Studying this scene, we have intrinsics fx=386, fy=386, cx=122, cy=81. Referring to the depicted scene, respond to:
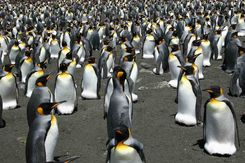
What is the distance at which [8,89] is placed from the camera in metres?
9.59

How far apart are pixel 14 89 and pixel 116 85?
426cm

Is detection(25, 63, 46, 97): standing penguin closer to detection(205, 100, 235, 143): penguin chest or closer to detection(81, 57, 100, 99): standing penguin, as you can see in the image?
detection(81, 57, 100, 99): standing penguin

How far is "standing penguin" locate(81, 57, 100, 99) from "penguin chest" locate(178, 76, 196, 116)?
2.74m

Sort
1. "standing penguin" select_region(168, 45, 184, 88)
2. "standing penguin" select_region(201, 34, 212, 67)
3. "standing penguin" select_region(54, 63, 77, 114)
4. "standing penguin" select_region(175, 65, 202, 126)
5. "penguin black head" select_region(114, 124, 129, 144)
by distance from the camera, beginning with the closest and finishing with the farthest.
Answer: "penguin black head" select_region(114, 124, 129, 144), "standing penguin" select_region(175, 65, 202, 126), "standing penguin" select_region(54, 63, 77, 114), "standing penguin" select_region(168, 45, 184, 88), "standing penguin" select_region(201, 34, 212, 67)

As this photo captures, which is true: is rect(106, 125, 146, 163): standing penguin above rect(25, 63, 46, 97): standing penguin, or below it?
below

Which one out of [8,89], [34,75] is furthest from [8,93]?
[34,75]

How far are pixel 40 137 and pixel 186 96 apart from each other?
3285 mm

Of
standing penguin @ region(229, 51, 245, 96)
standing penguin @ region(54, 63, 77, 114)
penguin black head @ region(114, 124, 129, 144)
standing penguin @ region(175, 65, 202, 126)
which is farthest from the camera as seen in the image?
standing penguin @ region(229, 51, 245, 96)

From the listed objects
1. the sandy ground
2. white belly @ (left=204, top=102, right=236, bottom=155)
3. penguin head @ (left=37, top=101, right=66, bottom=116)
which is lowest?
the sandy ground

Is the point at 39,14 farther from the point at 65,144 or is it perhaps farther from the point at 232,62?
the point at 65,144

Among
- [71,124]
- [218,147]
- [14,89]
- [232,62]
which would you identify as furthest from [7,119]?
[232,62]

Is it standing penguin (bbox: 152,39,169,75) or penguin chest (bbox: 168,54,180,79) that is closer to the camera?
penguin chest (bbox: 168,54,180,79)

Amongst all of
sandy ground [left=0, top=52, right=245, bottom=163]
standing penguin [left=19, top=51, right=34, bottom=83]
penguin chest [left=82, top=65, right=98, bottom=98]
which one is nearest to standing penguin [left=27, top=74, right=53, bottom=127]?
sandy ground [left=0, top=52, right=245, bottom=163]

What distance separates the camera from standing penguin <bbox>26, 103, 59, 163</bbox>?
5715mm
